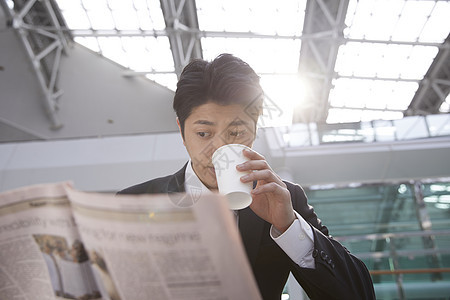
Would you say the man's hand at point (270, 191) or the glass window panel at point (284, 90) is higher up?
the glass window panel at point (284, 90)

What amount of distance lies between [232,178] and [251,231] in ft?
1.33

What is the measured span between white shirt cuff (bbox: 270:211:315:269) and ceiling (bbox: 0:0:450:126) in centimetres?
814

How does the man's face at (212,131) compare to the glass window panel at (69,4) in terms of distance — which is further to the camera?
the glass window panel at (69,4)

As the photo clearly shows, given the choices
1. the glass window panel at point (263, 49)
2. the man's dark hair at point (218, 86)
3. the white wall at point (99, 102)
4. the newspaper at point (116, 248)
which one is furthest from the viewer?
the white wall at point (99, 102)

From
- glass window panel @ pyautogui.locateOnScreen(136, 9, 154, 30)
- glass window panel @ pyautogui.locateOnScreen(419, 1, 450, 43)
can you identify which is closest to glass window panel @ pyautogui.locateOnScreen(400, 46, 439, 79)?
glass window panel @ pyautogui.locateOnScreen(419, 1, 450, 43)

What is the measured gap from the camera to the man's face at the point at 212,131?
1393 mm

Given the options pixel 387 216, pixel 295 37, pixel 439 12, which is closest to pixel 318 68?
pixel 295 37

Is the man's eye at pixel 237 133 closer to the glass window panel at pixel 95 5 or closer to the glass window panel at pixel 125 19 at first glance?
the glass window panel at pixel 125 19

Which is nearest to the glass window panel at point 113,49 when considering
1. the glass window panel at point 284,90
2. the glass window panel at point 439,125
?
the glass window panel at point 284,90

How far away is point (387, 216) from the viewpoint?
548 cm

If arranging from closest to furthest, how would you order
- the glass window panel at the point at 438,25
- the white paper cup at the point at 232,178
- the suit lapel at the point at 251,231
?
the white paper cup at the point at 232,178 → the suit lapel at the point at 251,231 → the glass window panel at the point at 438,25

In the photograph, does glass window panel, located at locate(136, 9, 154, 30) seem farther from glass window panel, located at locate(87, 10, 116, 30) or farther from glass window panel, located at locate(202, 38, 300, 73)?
glass window panel, located at locate(202, 38, 300, 73)

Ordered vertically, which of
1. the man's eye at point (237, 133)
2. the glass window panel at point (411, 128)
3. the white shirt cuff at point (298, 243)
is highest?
the glass window panel at point (411, 128)

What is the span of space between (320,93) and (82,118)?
27.3ft
